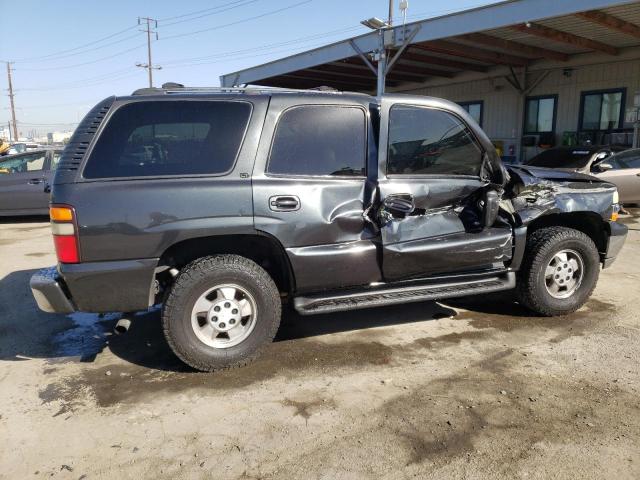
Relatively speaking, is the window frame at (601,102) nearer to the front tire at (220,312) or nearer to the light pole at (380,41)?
the light pole at (380,41)

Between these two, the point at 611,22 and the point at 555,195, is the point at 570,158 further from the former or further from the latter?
the point at 555,195

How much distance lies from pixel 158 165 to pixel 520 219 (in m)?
3.01

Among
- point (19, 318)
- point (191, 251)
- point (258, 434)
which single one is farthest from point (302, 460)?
point (19, 318)

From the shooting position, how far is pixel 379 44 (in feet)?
44.6

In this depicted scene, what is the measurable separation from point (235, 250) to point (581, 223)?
11.0 feet

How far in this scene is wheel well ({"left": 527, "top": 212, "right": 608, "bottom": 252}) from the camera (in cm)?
470

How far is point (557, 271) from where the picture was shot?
4656 mm

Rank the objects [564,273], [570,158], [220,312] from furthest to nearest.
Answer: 1. [570,158]
2. [564,273]
3. [220,312]

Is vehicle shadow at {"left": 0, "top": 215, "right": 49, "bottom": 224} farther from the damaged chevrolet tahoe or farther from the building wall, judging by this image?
the building wall

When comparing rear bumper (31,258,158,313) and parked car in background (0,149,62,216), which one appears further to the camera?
parked car in background (0,149,62,216)

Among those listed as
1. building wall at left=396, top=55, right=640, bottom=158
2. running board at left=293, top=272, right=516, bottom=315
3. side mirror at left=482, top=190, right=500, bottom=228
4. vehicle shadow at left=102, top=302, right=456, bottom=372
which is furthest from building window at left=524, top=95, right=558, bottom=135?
running board at left=293, top=272, right=516, bottom=315

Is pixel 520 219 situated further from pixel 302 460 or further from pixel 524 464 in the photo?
pixel 302 460

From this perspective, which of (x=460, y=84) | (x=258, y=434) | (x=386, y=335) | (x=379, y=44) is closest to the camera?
(x=258, y=434)

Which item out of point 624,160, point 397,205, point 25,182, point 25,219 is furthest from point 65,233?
point 624,160
